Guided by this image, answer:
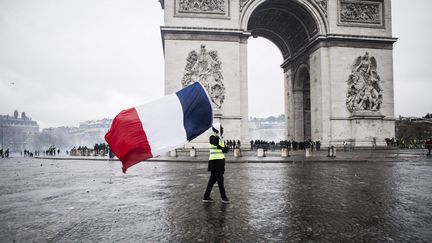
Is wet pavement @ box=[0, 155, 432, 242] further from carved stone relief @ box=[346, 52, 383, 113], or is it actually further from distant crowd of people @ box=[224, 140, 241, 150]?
carved stone relief @ box=[346, 52, 383, 113]

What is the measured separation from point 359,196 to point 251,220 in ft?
10.2

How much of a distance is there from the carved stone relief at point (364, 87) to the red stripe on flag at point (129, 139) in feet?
89.9

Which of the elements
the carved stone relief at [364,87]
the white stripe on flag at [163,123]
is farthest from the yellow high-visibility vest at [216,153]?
the carved stone relief at [364,87]

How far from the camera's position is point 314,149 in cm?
3039

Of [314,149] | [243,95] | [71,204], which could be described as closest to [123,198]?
[71,204]

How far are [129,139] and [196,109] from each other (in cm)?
119

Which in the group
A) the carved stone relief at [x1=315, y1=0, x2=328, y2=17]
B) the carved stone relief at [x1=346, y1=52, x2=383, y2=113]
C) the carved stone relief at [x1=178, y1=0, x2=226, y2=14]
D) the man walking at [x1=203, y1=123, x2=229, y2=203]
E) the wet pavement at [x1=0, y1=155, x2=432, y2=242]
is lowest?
the wet pavement at [x1=0, y1=155, x2=432, y2=242]

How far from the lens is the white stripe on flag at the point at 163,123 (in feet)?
17.2

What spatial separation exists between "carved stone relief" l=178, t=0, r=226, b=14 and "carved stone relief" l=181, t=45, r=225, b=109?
3056 millimetres

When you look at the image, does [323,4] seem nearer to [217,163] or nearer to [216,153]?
[216,153]

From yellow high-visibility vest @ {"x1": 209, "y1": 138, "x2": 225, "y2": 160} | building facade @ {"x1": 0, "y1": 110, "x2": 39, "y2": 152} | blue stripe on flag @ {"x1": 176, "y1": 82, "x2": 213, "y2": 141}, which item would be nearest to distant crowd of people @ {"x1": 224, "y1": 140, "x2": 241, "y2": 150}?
yellow high-visibility vest @ {"x1": 209, "y1": 138, "x2": 225, "y2": 160}

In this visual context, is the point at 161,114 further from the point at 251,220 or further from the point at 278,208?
the point at 278,208

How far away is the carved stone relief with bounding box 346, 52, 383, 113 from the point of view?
2967cm

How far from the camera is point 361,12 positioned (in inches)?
1216
